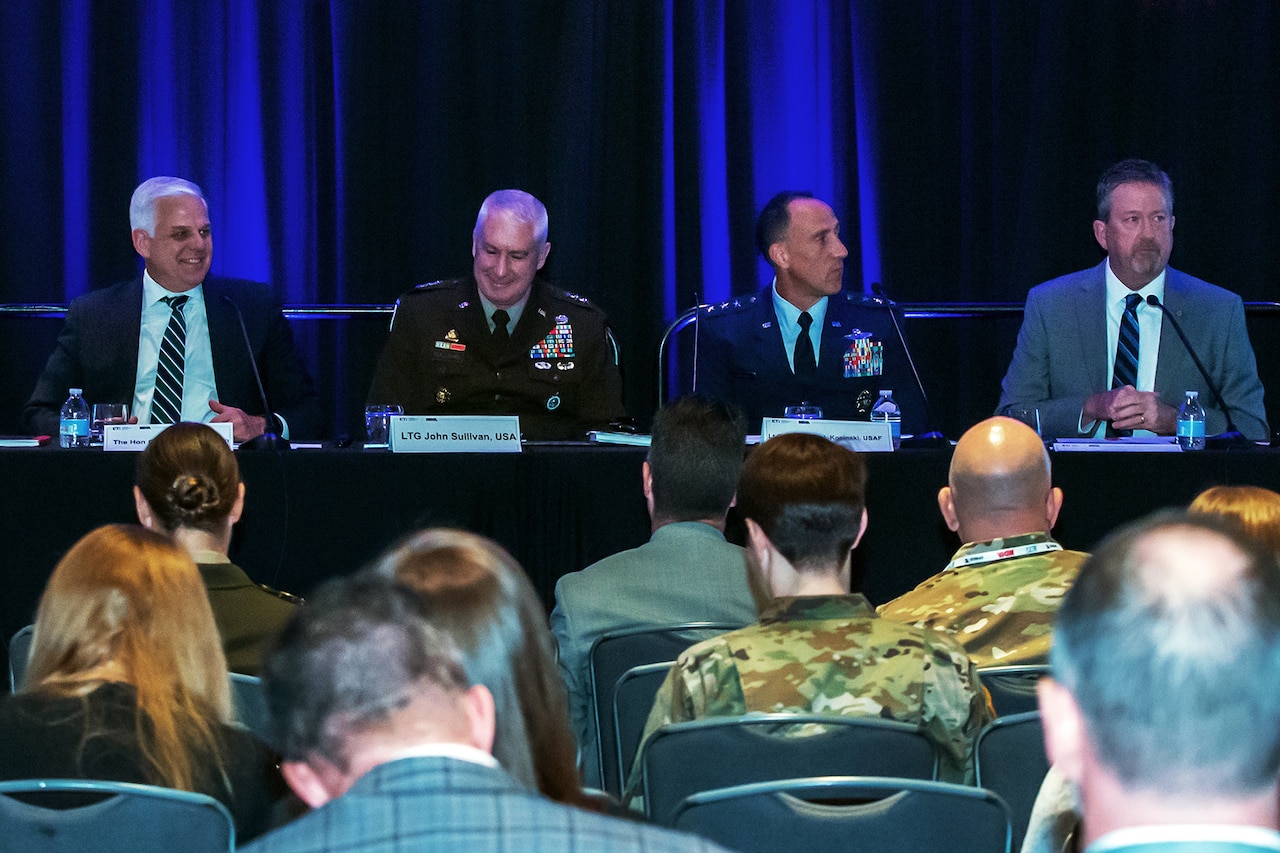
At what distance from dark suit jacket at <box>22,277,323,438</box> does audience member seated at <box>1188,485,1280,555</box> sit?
2.79 m

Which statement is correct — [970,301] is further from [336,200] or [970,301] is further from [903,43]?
[336,200]

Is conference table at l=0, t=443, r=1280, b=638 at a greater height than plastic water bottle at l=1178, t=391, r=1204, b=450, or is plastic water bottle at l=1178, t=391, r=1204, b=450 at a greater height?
plastic water bottle at l=1178, t=391, r=1204, b=450

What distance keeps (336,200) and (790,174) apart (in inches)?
66.5

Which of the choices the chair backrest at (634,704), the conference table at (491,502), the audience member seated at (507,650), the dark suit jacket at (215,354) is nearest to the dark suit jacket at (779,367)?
the conference table at (491,502)

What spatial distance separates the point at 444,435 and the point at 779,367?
123cm

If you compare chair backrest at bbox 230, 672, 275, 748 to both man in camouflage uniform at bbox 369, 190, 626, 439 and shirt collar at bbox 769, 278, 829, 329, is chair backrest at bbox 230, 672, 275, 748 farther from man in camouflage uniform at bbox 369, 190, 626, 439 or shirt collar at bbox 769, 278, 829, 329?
shirt collar at bbox 769, 278, 829, 329

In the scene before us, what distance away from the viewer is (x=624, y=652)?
245 centimetres

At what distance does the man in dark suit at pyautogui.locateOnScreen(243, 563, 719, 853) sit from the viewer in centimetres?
102

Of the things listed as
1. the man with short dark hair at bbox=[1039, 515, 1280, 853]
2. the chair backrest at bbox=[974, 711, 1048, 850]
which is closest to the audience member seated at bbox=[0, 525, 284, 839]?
the chair backrest at bbox=[974, 711, 1048, 850]

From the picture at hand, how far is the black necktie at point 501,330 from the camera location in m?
4.49

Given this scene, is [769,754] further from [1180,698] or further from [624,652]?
[1180,698]

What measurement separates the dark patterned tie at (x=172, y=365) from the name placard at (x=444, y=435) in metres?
1.09

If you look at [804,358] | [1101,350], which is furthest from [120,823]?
[1101,350]

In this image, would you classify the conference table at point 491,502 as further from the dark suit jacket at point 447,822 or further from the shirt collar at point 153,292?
the dark suit jacket at point 447,822
